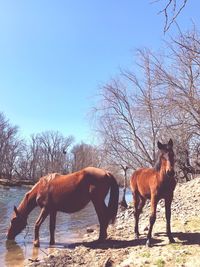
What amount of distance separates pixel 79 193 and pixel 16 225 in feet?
9.09

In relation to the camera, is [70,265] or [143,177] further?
[143,177]

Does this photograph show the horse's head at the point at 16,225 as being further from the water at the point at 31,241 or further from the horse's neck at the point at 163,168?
the horse's neck at the point at 163,168

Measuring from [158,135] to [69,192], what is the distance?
43.7ft

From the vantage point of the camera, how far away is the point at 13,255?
9.71 metres

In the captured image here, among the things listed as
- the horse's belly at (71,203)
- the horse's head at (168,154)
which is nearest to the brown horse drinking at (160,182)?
the horse's head at (168,154)

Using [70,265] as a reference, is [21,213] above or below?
above

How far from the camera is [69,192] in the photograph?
33.6ft

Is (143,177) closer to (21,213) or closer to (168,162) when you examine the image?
(168,162)

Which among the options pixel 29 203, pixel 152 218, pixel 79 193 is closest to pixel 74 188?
pixel 79 193

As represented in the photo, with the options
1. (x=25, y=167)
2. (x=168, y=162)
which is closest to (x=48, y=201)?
(x=168, y=162)

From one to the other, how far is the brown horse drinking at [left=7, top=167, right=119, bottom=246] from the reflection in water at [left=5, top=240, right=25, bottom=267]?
23.0 inches

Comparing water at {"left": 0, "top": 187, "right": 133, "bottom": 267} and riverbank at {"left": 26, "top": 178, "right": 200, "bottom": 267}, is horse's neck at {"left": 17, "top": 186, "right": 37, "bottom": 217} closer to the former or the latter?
water at {"left": 0, "top": 187, "right": 133, "bottom": 267}

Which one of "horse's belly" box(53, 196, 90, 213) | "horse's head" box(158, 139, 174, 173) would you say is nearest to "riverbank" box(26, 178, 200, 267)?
"horse's belly" box(53, 196, 90, 213)

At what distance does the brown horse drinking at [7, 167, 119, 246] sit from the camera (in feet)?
32.4
